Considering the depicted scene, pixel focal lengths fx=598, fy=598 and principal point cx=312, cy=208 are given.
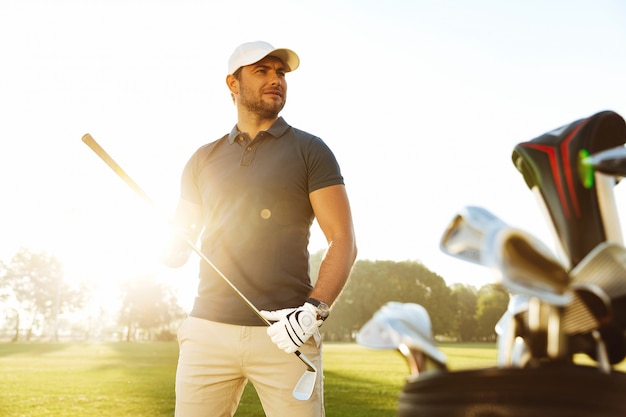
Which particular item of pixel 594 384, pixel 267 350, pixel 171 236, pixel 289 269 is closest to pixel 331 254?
pixel 289 269

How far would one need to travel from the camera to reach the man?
10.0 ft

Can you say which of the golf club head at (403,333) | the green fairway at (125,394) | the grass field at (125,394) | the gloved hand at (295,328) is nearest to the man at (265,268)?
the gloved hand at (295,328)

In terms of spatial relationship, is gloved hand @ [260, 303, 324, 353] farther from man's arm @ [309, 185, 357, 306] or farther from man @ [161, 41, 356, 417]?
man's arm @ [309, 185, 357, 306]

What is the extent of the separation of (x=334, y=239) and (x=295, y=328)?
58 centimetres

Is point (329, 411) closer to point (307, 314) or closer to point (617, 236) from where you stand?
point (307, 314)

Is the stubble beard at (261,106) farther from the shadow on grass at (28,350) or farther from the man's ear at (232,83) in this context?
the shadow on grass at (28,350)

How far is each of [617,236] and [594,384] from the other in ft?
1.08

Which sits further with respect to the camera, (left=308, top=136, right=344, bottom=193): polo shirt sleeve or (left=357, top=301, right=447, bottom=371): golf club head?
(left=308, top=136, right=344, bottom=193): polo shirt sleeve

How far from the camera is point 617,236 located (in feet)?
3.73

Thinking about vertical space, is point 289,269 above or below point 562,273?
above

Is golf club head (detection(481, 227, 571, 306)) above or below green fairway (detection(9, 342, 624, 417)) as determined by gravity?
above

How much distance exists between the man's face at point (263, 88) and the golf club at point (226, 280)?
0.93 m

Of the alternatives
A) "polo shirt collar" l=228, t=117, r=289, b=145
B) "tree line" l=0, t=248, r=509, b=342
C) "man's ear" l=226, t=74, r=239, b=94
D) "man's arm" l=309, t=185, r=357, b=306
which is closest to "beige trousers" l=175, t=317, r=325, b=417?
"man's arm" l=309, t=185, r=357, b=306

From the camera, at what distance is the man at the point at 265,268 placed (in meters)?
3.06
